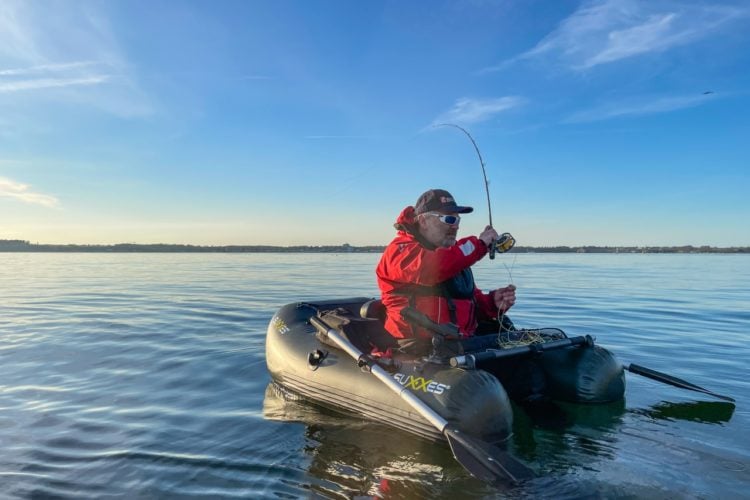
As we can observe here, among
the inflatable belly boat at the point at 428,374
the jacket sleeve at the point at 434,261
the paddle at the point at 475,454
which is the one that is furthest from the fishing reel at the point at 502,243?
the paddle at the point at 475,454

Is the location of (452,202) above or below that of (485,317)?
above

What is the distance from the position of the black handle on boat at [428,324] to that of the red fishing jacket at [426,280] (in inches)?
8.0

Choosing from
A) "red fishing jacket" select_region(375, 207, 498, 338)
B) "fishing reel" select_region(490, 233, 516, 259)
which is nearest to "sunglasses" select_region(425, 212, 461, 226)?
"red fishing jacket" select_region(375, 207, 498, 338)

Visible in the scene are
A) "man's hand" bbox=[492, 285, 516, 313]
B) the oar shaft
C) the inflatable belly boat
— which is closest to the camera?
the oar shaft

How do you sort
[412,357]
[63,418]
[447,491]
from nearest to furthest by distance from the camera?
1. [447,491]
2. [412,357]
3. [63,418]

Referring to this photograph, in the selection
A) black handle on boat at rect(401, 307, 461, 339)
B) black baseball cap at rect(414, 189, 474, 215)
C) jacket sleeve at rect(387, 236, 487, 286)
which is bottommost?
black handle on boat at rect(401, 307, 461, 339)

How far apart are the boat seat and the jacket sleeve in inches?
30.2

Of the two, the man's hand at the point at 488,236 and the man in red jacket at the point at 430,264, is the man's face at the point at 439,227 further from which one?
the man's hand at the point at 488,236

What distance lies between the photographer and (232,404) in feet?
19.7

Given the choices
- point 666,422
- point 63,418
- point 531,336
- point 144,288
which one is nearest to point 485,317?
point 531,336

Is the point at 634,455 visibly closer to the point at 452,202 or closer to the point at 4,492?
the point at 452,202

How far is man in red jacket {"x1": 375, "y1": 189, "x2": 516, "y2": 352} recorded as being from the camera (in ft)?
15.8

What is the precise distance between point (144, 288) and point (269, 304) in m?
7.61

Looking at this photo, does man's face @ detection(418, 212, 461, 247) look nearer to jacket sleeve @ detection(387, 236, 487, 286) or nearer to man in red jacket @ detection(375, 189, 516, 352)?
man in red jacket @ detection(375, 189, 516, 352)
